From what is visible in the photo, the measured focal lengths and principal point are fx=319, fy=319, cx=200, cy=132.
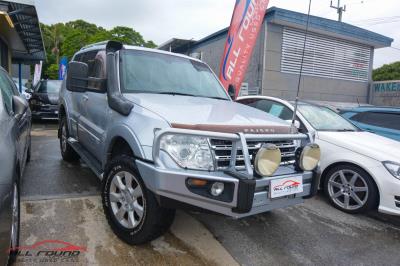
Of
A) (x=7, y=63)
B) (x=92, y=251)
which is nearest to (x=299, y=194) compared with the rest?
(x=92, y=251)

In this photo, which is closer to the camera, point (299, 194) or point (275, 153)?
point (275, 153)

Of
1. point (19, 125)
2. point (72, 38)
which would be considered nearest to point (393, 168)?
point (19, 125)

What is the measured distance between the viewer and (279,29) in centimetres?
1312

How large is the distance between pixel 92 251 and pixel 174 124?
133cm

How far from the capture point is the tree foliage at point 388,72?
31.2 meters

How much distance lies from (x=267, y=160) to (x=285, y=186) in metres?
0.33

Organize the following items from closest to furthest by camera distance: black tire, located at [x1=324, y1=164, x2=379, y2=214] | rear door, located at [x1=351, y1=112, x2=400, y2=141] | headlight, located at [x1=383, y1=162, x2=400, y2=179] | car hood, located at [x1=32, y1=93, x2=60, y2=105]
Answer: headlight, located at [x1=383, y1=162, x2=400, y2=179]
black tire, located at [x1=324, y1=164, x2=379, y2=214]
rear door, located at [x1=351, y1=112, x2=400, y2=141]
car hood, located at [x1=32, y1=93, x2=60, y2=105]

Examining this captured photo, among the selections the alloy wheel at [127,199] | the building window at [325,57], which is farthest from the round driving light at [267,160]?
the building window at [325,57]

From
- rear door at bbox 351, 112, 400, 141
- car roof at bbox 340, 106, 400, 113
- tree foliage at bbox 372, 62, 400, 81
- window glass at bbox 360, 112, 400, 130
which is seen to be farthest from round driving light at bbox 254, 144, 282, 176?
tree foliage at bbox 372, 62, 400, 81

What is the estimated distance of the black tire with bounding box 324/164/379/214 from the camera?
157 inches

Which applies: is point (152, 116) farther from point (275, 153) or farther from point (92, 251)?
point (92, 251)

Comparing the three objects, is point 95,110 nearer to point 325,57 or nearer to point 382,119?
point 382,119

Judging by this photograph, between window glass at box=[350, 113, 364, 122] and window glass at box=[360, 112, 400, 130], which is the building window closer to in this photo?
window glass at box=[350, 113, 364, 122]

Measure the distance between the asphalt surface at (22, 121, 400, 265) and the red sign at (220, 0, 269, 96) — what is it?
178 inches
